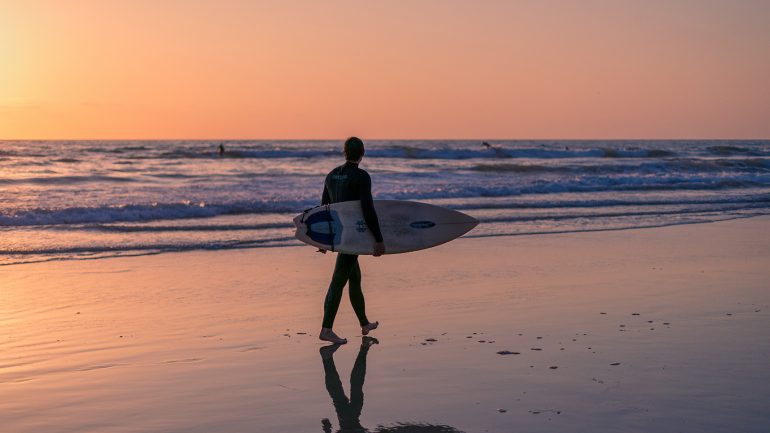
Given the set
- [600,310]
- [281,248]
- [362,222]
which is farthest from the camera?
[281,248]

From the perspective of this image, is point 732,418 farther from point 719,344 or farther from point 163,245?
point 163,245

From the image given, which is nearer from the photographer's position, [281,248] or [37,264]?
[37,264]

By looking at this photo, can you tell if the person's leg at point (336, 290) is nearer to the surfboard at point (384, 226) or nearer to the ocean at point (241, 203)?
the surfboard at point (384, 226)

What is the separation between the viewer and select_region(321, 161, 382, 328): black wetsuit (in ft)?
22.6

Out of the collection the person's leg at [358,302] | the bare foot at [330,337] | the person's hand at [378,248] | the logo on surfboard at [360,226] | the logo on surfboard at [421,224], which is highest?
the logo on surfboard at [360,226]

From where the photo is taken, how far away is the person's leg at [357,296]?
7.21 m

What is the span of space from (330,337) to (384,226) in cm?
139

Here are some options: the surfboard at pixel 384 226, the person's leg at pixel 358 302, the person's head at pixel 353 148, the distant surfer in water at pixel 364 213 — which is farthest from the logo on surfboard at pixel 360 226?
the person's head at pixel 353 148

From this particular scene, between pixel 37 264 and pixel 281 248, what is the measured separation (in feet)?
11.4

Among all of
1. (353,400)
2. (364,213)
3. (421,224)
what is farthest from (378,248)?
(353,400)

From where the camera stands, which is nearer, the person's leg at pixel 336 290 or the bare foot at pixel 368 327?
the person's leg at pixel 336 290

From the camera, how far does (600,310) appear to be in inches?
315

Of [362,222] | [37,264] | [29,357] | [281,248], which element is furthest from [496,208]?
[29,357]

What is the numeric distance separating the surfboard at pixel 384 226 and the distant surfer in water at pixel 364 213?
A: 10 centimetres
